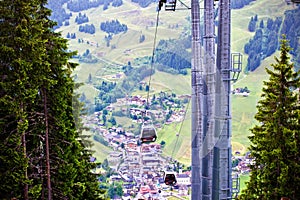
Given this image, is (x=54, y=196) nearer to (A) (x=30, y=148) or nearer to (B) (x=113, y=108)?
(A) (x=30, y=148)

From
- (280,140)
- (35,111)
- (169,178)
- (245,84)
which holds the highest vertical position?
(245,84)

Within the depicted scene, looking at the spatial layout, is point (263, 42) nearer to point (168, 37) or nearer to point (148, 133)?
point (168, 37)

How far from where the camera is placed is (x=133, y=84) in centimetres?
1065

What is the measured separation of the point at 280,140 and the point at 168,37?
9.34 m

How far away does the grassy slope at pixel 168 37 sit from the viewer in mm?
10506

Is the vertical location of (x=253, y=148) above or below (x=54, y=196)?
above

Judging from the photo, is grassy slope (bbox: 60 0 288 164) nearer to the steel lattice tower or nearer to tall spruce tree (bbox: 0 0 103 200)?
the steel lattice tower

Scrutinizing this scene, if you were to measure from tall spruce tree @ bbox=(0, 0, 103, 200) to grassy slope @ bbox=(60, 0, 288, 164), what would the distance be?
5.10 ft

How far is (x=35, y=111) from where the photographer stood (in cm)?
738

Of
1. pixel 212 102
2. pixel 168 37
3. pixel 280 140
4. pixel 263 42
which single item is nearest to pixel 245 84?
pixel 263 42

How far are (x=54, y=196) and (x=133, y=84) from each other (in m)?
3.73

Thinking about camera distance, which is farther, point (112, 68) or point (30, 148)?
point (112, 68)

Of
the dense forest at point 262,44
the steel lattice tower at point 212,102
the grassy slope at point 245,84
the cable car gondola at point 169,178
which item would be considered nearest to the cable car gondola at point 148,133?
the steel lattice tower at point 212,102

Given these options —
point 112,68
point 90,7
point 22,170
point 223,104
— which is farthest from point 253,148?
point 90,7
